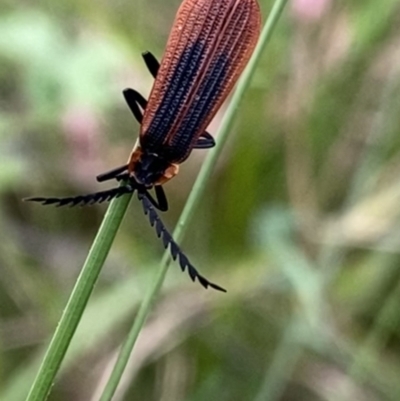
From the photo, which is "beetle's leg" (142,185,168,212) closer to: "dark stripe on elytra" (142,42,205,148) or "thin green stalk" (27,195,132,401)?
"dark stripe on elytra" (142,42,205,148)

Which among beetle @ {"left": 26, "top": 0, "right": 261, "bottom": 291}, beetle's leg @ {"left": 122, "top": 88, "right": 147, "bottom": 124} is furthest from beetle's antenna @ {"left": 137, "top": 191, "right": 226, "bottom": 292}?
beetle's leg @ {"left": 122, "top": 88, "right": 147, "bottom": 124}

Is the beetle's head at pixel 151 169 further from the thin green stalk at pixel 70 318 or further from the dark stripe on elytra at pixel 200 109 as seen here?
the thin green stalk at pixel 70 318

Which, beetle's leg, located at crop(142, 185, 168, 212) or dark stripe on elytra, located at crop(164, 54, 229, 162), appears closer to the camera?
dark stripe on elytra, located at crop(164, 54, 229, 162)

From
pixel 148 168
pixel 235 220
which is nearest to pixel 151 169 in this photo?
pixel 148 168

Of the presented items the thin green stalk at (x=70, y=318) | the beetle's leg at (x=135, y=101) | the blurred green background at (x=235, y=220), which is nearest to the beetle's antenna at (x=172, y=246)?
the beetle's leg at (x=135, y=101)

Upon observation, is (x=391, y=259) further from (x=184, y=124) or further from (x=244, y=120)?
(x=184, y=124)
